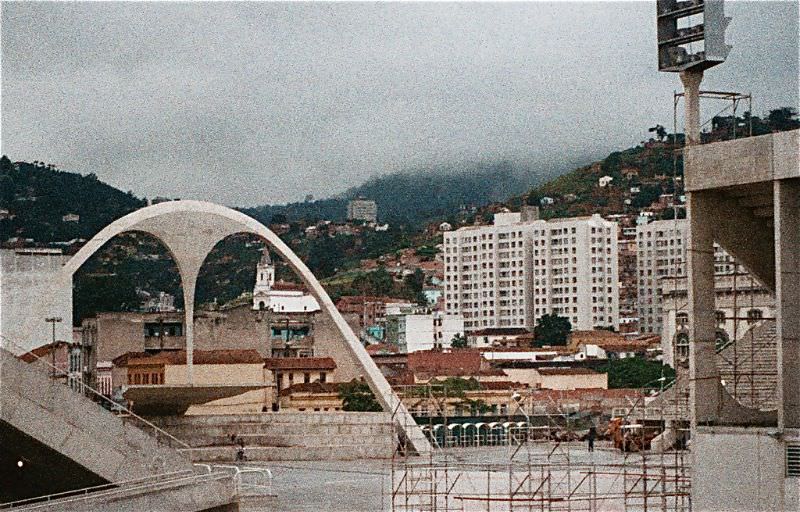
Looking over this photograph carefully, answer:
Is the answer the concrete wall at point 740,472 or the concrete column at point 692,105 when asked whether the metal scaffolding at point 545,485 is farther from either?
the concrete column at point 692,105

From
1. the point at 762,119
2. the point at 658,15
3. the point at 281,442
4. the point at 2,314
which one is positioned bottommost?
the point at 281,442

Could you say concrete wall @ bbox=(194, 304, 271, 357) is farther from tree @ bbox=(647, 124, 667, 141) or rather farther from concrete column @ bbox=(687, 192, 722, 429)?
tree @ bbox=(647, 124, 667, 141)

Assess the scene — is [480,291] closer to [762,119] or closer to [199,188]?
[199,188]

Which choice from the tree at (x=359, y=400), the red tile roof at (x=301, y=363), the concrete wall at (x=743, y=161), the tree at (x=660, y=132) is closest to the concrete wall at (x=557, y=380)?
the red tile roof at (x=301, y=363)

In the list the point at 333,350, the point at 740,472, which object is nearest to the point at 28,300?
the point at 740,472

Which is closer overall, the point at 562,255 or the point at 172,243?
the point at 172,243

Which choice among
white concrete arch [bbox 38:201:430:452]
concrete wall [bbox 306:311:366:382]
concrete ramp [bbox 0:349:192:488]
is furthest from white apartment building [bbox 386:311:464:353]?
concrete ramp [bbox 0:349:192:488]

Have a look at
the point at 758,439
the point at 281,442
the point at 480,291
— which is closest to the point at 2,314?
the point at 281,442
